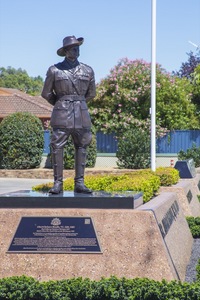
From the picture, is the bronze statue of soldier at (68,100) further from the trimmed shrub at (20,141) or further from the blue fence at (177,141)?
the blue fence at (177,141)

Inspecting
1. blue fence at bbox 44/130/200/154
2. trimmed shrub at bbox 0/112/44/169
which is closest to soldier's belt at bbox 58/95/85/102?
trimmed shrub at bbox 0/112/44/169

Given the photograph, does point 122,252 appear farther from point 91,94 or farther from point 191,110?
point 191,110

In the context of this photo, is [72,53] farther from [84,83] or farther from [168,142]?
[168,142]

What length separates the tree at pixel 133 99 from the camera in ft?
98.5

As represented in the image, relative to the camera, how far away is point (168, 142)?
Answer: 31156 millimetres

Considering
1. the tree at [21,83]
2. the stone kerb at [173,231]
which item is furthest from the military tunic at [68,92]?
the tree at [21,83]

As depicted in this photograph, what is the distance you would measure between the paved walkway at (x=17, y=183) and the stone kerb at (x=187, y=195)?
737 centimetres

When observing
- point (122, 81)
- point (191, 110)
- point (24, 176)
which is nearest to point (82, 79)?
point (24, 176)

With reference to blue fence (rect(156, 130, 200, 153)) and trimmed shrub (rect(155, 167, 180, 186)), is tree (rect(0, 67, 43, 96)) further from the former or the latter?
trimmed shrub (rect(155, 167, 180, 186))

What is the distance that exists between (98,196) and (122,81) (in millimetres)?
22667

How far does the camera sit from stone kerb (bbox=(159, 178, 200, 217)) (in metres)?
13.2

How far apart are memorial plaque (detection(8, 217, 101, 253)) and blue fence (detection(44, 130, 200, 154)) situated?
902 inches

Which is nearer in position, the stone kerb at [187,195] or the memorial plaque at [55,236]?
the memorial plaque at [55,236]

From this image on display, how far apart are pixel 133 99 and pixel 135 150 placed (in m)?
5.10
